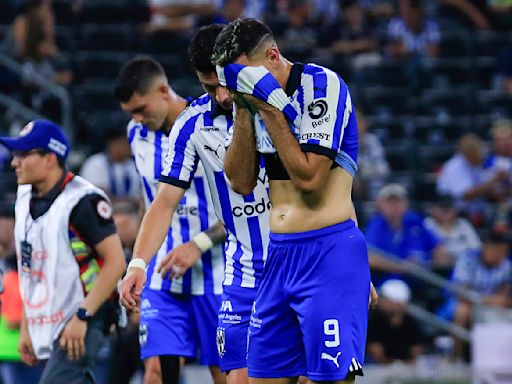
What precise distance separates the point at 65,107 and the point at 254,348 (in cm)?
910

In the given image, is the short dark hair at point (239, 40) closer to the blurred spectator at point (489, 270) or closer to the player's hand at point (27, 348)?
the player's hand at point (27, 348)

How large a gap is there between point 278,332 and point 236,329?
88cm

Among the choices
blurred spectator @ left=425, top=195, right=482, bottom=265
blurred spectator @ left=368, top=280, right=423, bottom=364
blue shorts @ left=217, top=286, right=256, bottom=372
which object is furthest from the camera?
blurred spectator @ left=425, top=195, right=482, bottom=265

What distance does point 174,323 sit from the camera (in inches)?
302

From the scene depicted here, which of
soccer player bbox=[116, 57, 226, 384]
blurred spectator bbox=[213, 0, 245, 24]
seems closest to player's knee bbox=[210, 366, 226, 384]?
soccer player bbox=[116, 57, 226, 384]

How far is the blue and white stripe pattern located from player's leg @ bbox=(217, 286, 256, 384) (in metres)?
1.11

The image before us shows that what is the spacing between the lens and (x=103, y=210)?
25.1 feet

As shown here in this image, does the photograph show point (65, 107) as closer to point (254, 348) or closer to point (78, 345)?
point (78, 345)

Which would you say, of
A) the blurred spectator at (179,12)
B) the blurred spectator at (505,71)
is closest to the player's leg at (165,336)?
the blurred spectator at (179,12)

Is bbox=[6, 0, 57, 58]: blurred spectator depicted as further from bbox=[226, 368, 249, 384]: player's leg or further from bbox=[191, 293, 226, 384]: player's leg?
bbox=[226, 368, 249, 384]: player's leg

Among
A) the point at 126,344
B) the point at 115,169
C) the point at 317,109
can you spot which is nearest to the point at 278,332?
the point at 317,109

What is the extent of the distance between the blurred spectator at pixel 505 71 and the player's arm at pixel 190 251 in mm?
10911

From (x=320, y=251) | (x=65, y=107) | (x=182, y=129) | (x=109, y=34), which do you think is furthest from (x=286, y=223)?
(x=109, y=34)

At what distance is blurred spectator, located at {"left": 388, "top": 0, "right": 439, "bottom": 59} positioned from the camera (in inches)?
714
